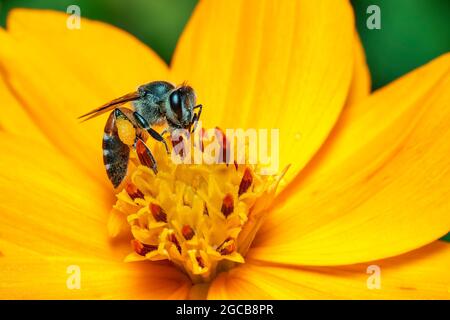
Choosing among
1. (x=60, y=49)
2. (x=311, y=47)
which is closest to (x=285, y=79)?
(x=311, y=47)

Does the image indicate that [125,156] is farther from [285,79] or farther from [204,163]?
[285,79]

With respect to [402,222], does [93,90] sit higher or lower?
higher

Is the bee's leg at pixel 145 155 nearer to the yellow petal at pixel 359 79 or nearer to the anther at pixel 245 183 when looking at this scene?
the anther at pixel 245 183

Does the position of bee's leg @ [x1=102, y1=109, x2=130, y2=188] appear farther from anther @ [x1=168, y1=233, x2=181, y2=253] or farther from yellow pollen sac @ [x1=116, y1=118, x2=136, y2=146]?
anther @ [x1=168, y1=233, x2=181, y2=253]

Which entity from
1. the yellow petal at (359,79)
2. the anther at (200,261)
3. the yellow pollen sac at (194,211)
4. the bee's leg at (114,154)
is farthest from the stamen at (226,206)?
the yellow petal at (359,79)

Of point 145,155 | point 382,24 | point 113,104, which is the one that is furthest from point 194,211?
point 382,24

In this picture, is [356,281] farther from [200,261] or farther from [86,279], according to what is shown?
[86,279]

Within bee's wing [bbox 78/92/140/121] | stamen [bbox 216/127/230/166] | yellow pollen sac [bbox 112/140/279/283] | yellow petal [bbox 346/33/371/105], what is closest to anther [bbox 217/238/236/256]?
yellow pollen sac [bbox 112/140/279/283]
